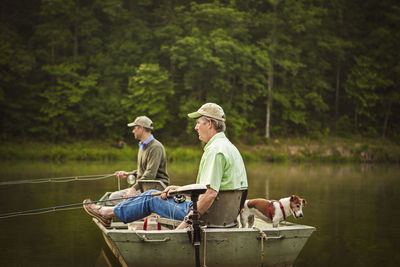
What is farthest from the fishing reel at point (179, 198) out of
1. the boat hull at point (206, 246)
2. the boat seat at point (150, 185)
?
the boat seat at point (150, 185)

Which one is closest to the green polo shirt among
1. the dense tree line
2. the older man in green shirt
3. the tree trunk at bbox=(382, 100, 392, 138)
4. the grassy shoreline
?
the older man in green shirt

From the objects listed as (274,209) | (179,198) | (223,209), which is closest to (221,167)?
(223,209)

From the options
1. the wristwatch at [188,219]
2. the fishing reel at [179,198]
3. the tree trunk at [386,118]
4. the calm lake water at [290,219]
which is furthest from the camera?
the tree trunk at [386,118]

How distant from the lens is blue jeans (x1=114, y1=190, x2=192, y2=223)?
15.7ft

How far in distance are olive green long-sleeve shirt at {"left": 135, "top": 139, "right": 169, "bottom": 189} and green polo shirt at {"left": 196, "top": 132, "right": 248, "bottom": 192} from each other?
209 centimetres

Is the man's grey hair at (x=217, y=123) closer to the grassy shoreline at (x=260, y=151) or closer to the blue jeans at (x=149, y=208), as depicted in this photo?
the blue jeans at (x=149, y=208)

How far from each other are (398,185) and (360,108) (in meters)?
16.0

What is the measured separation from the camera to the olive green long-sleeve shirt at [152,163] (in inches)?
255

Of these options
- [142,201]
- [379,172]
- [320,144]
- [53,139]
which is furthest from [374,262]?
[53,139]

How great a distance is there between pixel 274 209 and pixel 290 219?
3.29 metres

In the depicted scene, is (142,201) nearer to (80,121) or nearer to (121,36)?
(80,121)

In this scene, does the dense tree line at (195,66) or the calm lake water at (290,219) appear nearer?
the calm lake water at (290,219)

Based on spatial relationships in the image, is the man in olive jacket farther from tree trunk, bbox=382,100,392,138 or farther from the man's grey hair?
tree trunk, bbox=382,100,392,138

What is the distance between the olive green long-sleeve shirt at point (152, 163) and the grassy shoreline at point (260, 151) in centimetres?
1577
